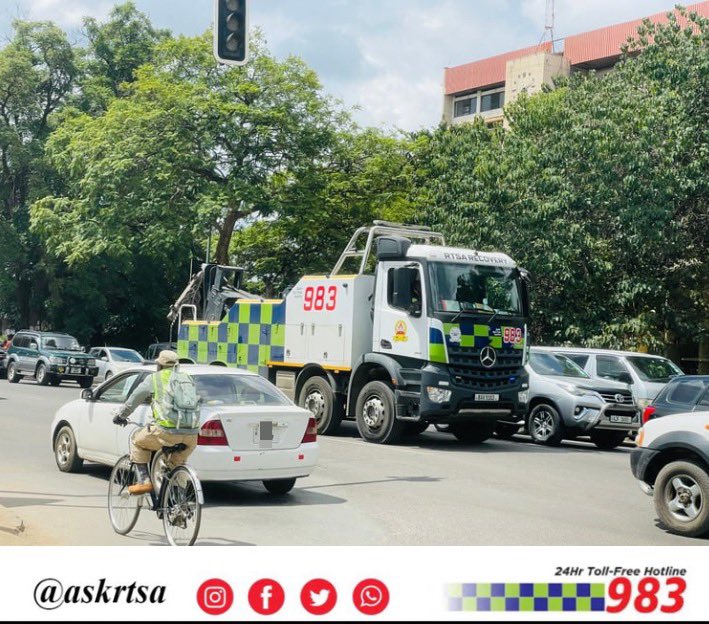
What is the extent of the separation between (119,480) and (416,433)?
1083cm

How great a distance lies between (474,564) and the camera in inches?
250

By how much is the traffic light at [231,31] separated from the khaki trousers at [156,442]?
4483 mm

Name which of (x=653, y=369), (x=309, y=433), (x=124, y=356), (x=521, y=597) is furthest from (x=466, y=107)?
(x=521, y=597)

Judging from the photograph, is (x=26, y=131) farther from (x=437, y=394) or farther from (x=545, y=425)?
(x=437, y=394)

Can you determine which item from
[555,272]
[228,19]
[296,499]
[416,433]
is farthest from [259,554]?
[555,272]

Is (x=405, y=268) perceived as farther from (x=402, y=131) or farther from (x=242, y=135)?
(x=402, y=131)

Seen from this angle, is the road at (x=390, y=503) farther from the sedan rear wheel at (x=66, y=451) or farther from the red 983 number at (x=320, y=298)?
the red 983 number at (x=320, y=298)

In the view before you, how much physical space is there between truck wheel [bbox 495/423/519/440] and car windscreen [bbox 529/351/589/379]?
1389mm

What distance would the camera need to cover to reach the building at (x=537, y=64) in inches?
2378

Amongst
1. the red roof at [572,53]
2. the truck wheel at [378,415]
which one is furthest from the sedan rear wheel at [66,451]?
the red roof at [572,53]

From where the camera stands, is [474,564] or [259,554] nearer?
[474,564]

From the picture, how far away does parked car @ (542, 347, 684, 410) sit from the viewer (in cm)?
2041

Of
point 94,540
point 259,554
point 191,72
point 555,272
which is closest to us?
point 259,554

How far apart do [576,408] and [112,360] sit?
21317 mm
